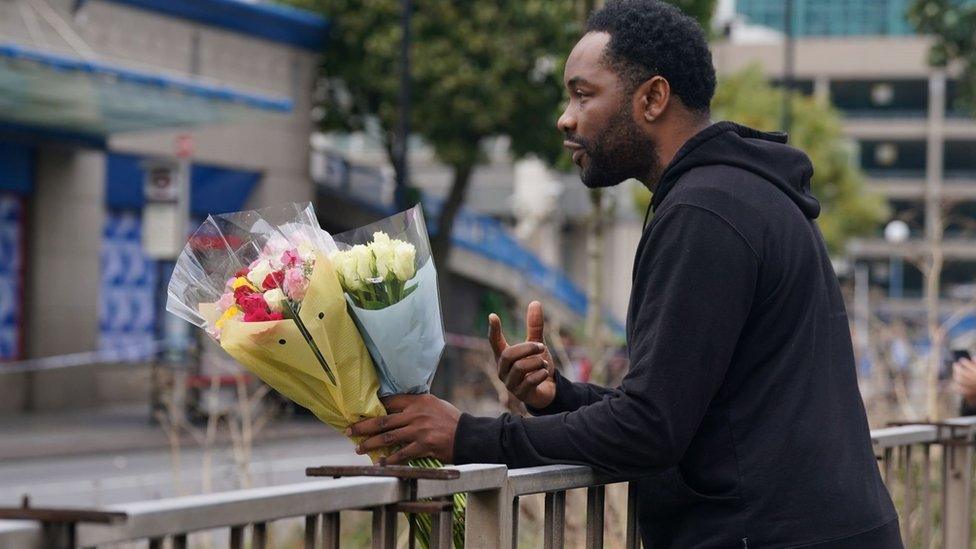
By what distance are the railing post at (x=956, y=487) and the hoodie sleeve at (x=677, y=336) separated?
2.27 meters

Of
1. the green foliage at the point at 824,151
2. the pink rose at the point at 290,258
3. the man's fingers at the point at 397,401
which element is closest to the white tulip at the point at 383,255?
the pink rose at the point at 290,258

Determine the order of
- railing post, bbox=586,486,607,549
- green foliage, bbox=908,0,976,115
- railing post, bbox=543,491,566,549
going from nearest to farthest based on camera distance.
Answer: railing post, bbox=543,491,566,549, railing post, bbox=586,486,607,549, green foliage, bbox=908,0,976,115

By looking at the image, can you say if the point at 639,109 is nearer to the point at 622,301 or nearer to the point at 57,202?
the point at 57,202

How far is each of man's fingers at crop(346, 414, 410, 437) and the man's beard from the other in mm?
599

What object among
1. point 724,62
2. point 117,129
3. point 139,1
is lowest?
point 117,129

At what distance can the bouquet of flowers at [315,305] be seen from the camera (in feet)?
8.82

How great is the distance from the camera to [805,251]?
9.07 feet

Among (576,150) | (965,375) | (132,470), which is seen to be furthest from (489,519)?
(132,470)

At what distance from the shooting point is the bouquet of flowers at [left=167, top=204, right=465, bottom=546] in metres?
A: 2.69

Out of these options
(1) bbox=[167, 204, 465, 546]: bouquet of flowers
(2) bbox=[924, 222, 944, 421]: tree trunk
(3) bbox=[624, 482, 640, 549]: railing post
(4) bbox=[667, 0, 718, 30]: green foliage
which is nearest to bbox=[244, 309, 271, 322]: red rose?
(1) bbox=[167, 204, 465, 546]: bouquet of flowers

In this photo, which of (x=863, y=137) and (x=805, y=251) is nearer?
(x=805, y=251)

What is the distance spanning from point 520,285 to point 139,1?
499 inches

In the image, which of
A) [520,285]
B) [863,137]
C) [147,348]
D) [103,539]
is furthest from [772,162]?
[863,137]

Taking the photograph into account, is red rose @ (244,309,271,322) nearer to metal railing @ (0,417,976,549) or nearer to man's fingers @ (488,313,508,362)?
metal railing @ (0,417,976,549)
